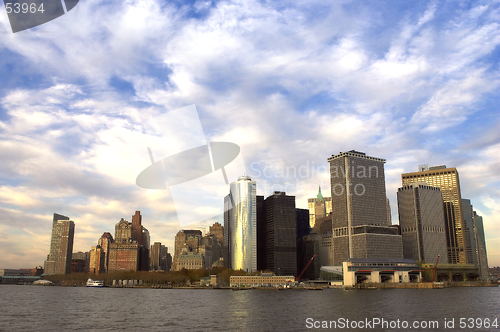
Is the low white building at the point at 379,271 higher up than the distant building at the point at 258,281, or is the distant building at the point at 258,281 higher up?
the low white building at the point at 379,271

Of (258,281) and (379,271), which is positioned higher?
(379,271)

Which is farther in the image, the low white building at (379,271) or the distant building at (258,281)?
the distant building at (258,281)

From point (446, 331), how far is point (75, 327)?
43.2m

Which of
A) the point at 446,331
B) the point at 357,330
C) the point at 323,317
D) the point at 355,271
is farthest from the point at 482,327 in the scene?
the point at 355,271

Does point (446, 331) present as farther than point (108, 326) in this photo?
No

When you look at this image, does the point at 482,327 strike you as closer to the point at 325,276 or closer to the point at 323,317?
the point at 323,317

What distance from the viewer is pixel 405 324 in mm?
52406

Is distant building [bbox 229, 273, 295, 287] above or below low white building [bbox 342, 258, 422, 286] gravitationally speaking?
below

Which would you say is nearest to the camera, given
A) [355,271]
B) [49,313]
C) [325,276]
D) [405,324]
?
[405,324]

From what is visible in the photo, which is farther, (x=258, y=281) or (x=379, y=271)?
(x=258, y=281)

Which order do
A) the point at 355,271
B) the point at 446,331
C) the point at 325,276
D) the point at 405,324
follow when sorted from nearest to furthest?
1. the point at 446,331
2. the point at 405,324
3. the point at 355,271
4. the point at 325,276

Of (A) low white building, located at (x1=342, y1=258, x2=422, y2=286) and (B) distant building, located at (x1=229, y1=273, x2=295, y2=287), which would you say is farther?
(B) distant building, located at (x1=229, y1=273, x2=295, y2=287)

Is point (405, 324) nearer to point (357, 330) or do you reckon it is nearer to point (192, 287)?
point (357, 330)

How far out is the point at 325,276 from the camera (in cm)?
19888
